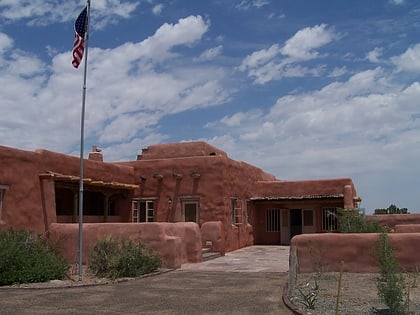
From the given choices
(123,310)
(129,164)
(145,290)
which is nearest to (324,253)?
(145,290)

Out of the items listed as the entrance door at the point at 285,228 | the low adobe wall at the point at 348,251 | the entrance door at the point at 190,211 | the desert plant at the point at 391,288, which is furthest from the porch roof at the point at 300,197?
the desert plant at the point at 391,288

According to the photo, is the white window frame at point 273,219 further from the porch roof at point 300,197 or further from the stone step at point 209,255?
the stone step at point 209,255

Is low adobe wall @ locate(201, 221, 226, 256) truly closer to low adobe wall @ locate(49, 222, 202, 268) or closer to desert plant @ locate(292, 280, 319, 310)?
low adobe wall @ locate(49, 222, 202, 268)

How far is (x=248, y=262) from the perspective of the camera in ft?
61.2

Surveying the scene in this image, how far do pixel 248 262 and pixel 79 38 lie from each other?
9466 mm

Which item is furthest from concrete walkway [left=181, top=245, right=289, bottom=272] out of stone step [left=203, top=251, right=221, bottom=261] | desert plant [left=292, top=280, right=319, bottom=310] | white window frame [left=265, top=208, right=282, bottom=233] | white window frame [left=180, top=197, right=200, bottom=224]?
desert plant [left=292, top=280, right=319, bottom=310]

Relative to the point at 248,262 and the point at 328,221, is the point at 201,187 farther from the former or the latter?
the point at 328,221

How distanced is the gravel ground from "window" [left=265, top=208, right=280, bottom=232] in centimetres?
1377

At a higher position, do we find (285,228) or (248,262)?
(285,228)

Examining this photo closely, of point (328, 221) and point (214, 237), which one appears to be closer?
point (214, 237)

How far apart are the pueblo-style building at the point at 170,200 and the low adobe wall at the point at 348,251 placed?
4133 mm

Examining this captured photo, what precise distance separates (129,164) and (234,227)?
5.75 metres

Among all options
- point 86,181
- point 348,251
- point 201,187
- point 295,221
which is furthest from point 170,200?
point 348,251

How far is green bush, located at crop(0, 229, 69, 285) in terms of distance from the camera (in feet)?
43.1
